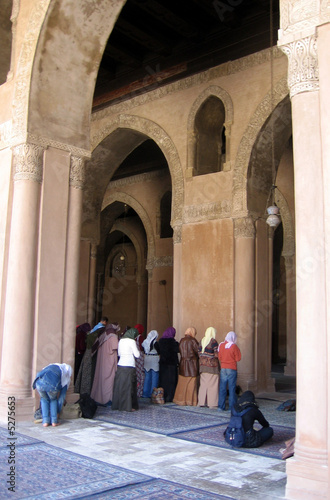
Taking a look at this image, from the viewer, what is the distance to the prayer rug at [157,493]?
350cm

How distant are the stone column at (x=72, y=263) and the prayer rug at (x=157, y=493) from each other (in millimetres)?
3037

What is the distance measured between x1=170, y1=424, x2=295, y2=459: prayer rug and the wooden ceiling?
6.53 metres

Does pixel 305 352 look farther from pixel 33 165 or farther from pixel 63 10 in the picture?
pixel 63 10

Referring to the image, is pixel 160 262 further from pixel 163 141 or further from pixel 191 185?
pixel 191 185

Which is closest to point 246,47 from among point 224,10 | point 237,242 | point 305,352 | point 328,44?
point 224,10

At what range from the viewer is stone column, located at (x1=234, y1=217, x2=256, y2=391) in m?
8.95

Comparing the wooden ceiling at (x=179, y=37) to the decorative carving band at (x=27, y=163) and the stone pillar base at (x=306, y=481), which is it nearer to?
the decorative carving band at (x=27, y=163)

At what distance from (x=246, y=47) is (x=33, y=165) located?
5.02 metres

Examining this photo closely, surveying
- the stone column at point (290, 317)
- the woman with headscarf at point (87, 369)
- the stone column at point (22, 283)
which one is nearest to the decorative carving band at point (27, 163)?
the stone column at point (22, 283)

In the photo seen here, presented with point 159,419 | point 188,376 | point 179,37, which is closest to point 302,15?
point 159,419

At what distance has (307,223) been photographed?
3719mm

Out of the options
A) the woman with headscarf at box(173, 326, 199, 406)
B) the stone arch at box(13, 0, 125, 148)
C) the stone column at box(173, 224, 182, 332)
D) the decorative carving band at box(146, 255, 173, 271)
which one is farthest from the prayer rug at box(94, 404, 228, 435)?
the decorative carving band at box(146, 255, 173, 271)

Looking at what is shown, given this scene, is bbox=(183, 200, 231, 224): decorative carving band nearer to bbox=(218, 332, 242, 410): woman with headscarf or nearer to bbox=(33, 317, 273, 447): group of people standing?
bbox=(33, 317, 273, 447): group of people standing

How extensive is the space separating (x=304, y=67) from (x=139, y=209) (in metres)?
12.2
